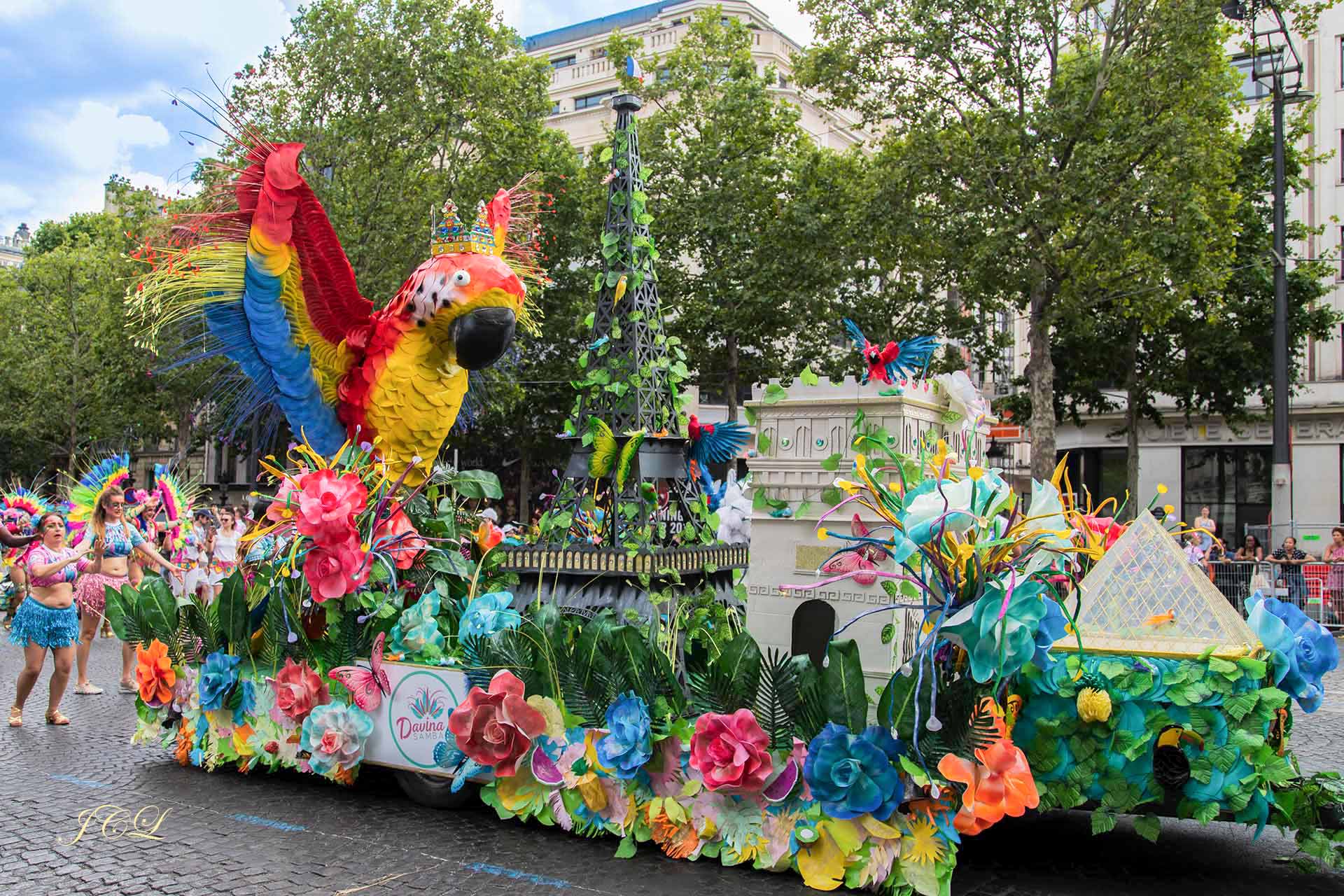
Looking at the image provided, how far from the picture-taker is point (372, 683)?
6.29m

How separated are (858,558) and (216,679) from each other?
3.93 m

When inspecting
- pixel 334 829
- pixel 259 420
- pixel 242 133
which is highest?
pixel 242 133

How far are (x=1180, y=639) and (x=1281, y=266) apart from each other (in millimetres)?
13563

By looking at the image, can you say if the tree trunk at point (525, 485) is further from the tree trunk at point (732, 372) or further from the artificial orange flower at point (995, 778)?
the artificial orange flower at point (995, 778)

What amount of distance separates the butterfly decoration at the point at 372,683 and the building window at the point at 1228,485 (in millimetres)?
26529

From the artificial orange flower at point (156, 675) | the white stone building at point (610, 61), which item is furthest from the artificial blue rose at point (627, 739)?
the white stone building at point (610, 61)

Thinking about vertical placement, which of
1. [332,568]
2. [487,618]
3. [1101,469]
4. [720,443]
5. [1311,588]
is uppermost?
[1101,469]

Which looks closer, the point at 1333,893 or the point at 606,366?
the point at 1333,893

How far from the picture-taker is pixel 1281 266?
1617 cm

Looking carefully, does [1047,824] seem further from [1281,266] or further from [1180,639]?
[1281,266]

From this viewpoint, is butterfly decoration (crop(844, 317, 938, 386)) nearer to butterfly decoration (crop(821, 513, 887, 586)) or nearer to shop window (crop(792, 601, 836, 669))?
butterfly decoration (crop(821, 513, 887, 586))

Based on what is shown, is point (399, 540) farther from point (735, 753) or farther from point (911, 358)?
point (911, 358)

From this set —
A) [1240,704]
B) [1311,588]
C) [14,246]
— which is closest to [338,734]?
[1240,704]

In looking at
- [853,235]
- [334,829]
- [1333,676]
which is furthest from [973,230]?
[334,829]
